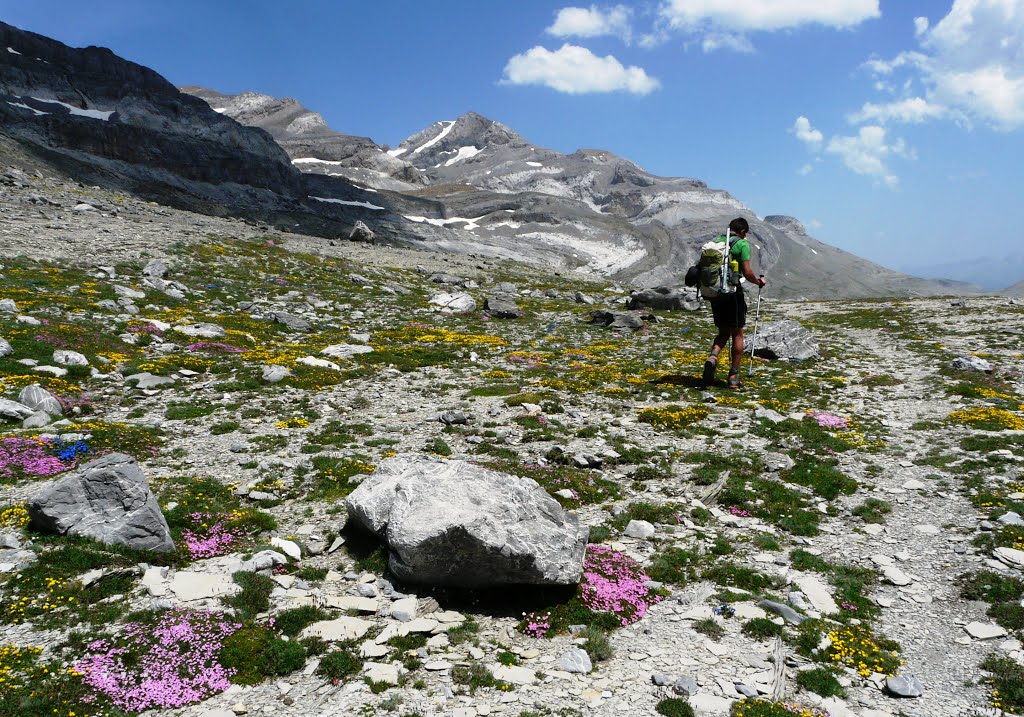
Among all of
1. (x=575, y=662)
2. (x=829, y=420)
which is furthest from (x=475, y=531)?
(x=829, y=420)

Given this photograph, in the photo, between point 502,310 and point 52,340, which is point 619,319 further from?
point 52,340

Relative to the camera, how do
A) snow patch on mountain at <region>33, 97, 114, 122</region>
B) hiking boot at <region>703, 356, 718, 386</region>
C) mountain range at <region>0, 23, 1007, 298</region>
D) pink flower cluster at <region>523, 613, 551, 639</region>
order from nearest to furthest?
pink flower cluster at <region>523, 613, 551, 639</region>
hiking boot at <region>703, 356, 718, 386</region>
mountain range at <region>0, 23, 1007, 298</region>
snow patch on mountain at <region>33, 97, 114, 122</region>

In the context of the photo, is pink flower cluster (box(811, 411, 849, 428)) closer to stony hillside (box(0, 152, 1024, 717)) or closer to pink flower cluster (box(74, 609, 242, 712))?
stony hillside (box(0, 152, 1024, 717))

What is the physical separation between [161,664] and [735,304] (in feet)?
62.8

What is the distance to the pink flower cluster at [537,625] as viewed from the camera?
340 inches

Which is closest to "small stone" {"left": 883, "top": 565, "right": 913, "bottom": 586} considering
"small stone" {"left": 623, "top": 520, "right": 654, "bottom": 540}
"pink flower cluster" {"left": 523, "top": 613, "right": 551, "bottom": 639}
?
"small stone" {"left": 623, "top": 520, "right": 654, "bottom": 540}

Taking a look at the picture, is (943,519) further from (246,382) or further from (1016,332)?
(1016,332)

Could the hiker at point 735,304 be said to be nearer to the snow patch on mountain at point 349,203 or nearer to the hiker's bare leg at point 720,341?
the hiker's bare leg at point 720,341

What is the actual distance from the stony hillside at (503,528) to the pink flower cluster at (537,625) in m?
0.04

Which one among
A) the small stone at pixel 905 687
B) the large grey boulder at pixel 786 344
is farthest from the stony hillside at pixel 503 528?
the large grey boulder at pixel 786 344

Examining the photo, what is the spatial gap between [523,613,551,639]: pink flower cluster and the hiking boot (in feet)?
49.9

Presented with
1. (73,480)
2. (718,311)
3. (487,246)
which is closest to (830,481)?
(718,311)

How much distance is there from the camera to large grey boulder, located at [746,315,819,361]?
28781mm

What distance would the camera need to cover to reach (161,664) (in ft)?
24.4
